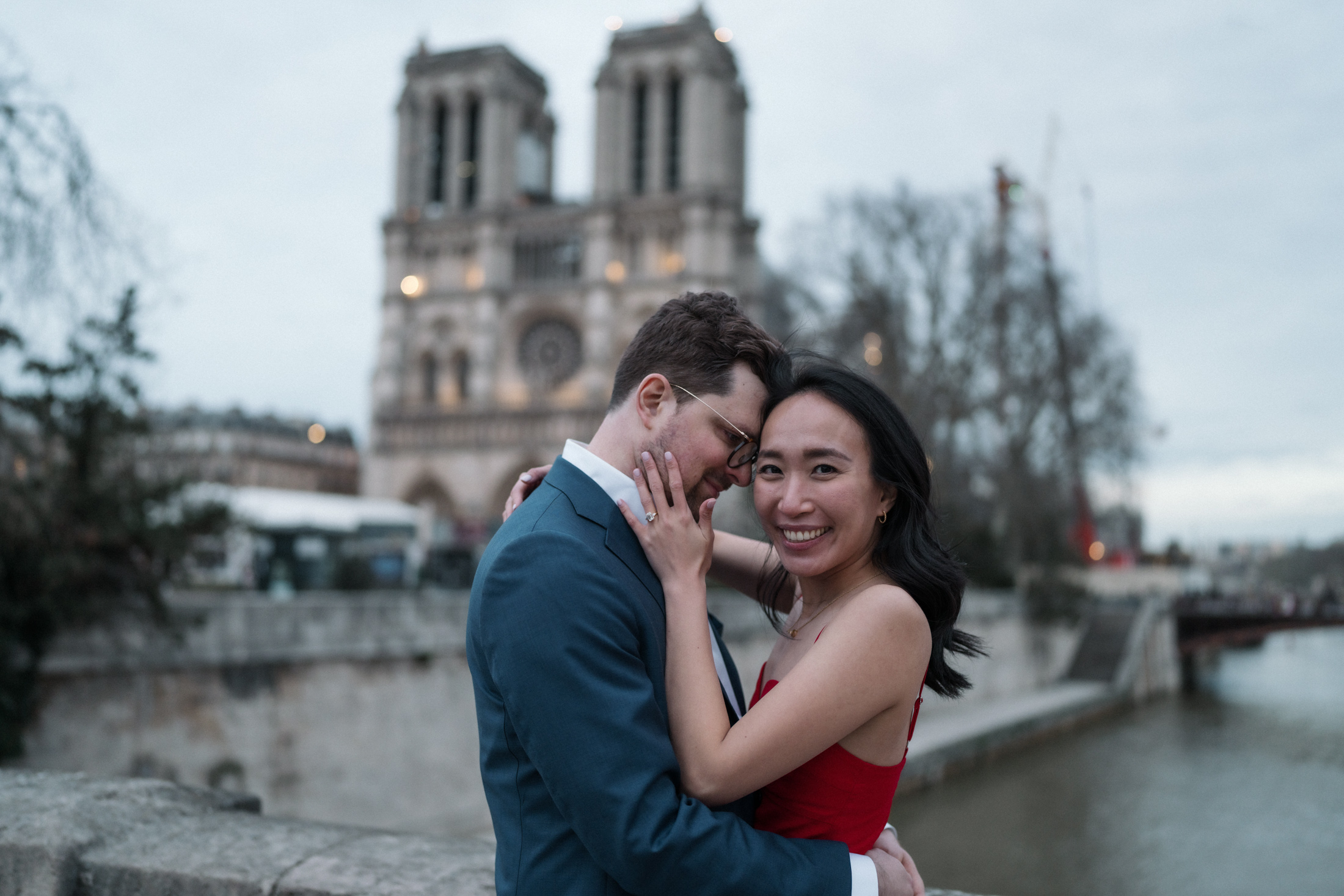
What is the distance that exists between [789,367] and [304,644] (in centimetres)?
1079

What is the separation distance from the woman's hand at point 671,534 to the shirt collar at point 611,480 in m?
0.01

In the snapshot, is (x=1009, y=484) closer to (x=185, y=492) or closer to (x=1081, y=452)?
(x=1081, y=452)

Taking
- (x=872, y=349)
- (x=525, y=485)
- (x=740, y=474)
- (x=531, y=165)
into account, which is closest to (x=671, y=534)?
(x=740, y=474)

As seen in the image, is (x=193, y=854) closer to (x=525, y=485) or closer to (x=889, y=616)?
(x=525, y=485)

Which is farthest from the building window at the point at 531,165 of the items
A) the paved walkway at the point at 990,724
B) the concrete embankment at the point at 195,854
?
the concrete embankment at the point at 195,854

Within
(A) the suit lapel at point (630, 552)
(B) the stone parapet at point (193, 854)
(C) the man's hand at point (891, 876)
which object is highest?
(A) the suit lapel at point (630, 552)

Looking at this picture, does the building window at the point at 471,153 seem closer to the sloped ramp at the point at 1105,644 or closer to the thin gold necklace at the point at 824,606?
the sloped ramp at the point at 1105,644

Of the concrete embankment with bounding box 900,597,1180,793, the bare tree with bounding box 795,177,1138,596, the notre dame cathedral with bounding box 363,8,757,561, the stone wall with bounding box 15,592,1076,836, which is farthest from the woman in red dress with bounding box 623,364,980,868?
the notre dame cathedral with bounding box 363,8,757,561

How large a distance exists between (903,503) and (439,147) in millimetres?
48692

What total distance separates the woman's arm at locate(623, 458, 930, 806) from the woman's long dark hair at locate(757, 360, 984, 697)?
0.14m

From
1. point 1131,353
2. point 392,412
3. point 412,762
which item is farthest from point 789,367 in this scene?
point 392,412

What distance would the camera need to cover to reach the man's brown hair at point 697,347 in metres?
1.80

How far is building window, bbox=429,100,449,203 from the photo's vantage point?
46.9 meters

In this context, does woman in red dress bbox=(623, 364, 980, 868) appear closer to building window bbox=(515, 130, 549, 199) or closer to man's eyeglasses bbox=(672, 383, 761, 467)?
man's eyeglasses bbox=(672, 383, 761, 467)
